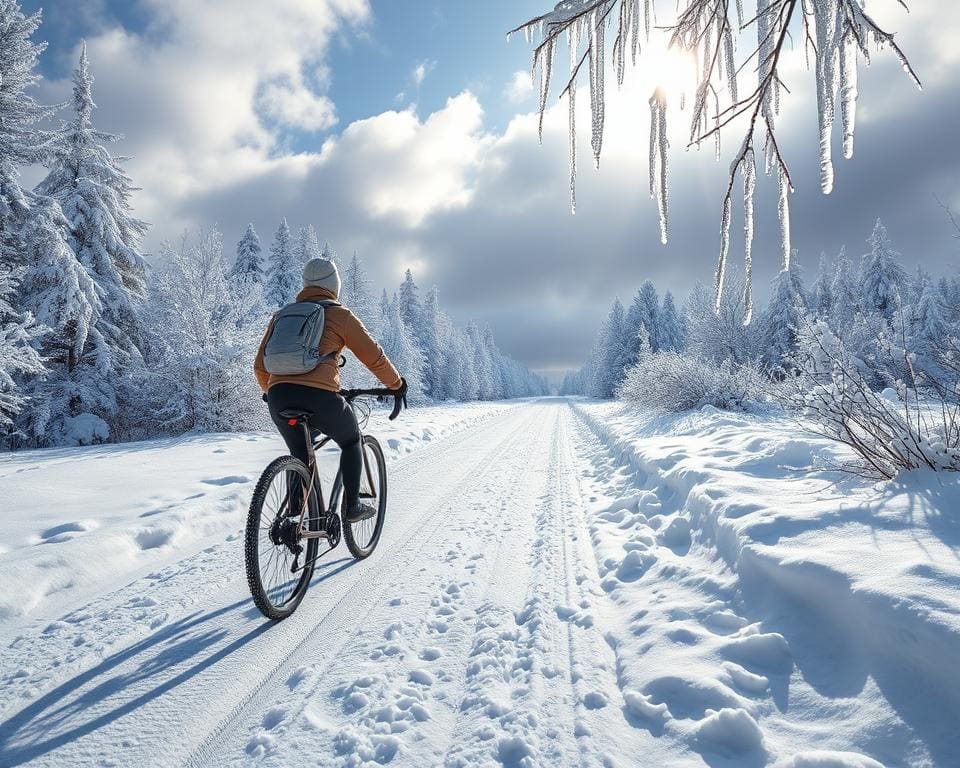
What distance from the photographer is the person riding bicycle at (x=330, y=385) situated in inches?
110

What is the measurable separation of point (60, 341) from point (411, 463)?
13.6 meters

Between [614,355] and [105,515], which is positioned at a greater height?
[614,355]

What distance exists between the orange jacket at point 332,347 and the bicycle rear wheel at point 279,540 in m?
0.56

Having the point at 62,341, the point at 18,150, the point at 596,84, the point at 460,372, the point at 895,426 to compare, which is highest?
the point at 18,150

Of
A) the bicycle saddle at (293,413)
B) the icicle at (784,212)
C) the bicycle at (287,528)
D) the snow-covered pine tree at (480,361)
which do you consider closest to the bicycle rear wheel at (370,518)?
the bicycle at (287,528)

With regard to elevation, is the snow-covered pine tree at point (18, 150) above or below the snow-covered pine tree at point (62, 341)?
above

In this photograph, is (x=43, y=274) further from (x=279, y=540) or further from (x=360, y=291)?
(x=360, y=291)

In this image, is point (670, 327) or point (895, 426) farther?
point (670, 327)

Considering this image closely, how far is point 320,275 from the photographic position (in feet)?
10.2

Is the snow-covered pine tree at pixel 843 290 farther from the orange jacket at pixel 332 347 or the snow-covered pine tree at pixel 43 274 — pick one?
the snow-covered pine tree at pixel 43 274

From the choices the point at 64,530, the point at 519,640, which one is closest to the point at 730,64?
the point at 519,640

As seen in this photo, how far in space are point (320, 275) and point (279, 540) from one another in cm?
188

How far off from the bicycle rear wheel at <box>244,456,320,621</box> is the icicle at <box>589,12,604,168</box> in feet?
7.70

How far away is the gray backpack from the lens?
268 centimetres
